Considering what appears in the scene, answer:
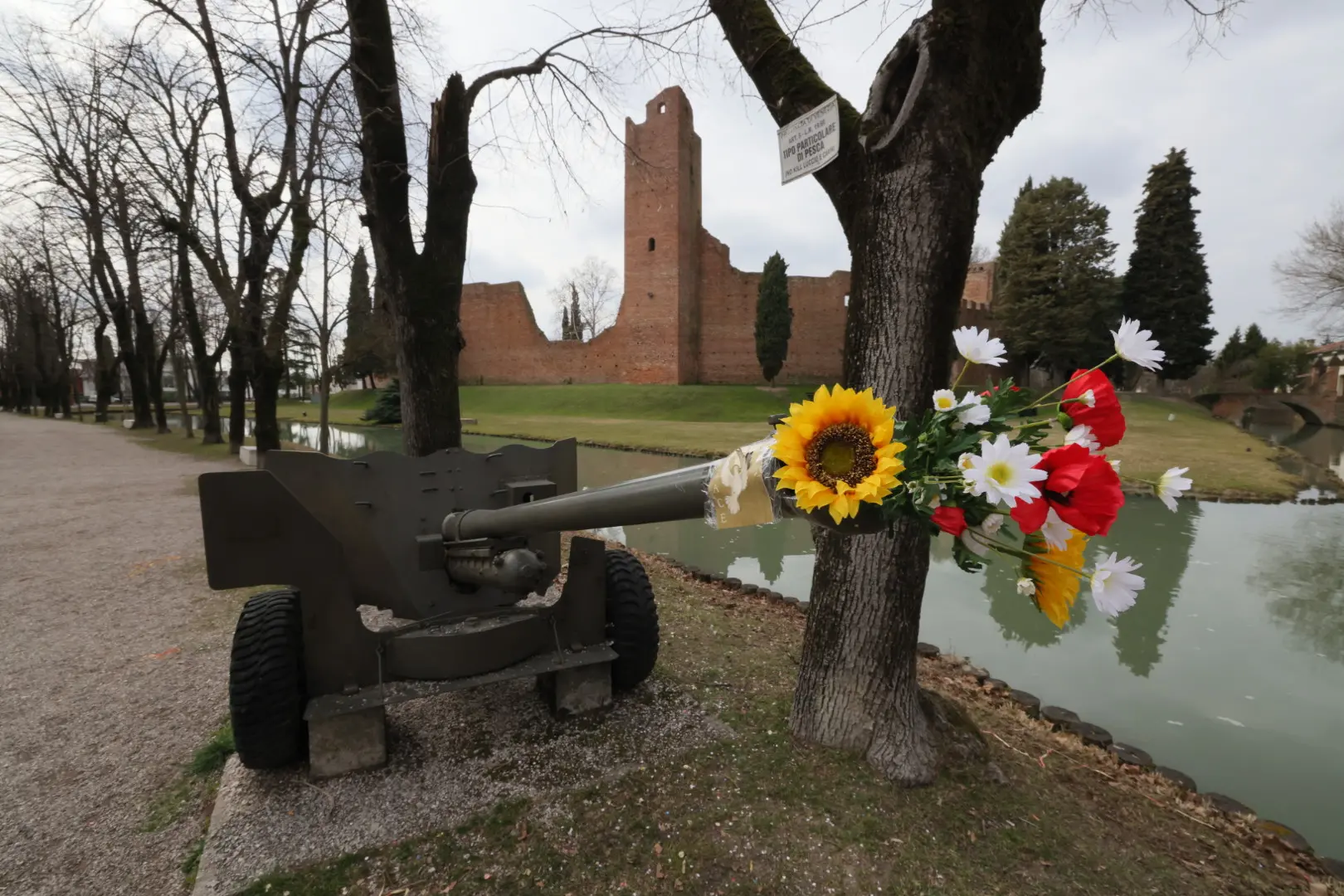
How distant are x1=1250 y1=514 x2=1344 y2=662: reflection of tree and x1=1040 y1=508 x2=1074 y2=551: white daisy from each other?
573cm

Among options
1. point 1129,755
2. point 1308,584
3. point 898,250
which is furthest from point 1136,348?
point 1308,584

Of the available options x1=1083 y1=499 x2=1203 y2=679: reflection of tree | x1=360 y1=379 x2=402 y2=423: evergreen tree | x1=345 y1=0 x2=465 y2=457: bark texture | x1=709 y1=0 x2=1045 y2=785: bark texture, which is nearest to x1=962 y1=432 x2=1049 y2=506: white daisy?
x1=709 y1=0 x2=1045 y2=785: bark texture

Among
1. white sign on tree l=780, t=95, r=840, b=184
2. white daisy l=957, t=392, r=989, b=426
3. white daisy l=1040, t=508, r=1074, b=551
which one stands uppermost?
white sign on tree l=780, t=95, r=840, b=184

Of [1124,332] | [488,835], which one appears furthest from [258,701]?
[1124,332]

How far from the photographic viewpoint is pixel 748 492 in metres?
1.21

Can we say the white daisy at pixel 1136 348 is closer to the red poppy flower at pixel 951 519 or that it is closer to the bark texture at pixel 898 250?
the red poppy flower at pixel 951 519

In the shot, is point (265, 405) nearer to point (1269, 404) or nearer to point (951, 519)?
point (951, 519)

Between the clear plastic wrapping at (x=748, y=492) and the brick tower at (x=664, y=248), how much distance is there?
102ft

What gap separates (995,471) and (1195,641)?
18.1ft

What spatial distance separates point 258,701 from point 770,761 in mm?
1961

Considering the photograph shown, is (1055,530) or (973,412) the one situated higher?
(973,412)

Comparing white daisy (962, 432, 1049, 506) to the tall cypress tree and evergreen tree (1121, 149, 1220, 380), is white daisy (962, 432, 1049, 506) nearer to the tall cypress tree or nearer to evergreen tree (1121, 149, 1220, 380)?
the tall cypress tree

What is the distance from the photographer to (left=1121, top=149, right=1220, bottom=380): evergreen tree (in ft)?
96.2

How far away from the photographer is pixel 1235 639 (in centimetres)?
499
